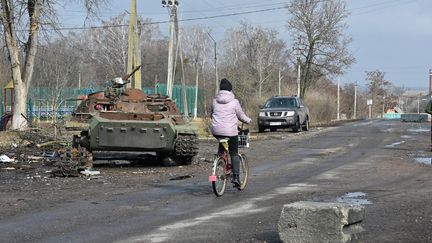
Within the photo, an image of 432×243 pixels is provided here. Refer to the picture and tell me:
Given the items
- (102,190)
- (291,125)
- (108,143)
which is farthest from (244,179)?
(291,125)

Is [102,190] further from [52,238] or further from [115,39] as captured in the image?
[115,39]

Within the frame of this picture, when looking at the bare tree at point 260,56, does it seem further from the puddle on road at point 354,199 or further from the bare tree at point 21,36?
the puddle on road at point 354,199

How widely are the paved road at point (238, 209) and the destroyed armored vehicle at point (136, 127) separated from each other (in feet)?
5.64

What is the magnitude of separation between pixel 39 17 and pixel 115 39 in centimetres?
5482

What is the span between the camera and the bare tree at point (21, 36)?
24.1m

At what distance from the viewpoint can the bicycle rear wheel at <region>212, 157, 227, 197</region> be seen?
31.2ft

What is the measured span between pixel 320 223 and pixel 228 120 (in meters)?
4.00

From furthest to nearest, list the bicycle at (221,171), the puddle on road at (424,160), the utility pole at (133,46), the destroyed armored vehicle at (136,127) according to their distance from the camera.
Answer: the utility pole at (133,46)
the puddle on road at (424,160)
the destroyed armored vehicle at (136,127)
the bicycle at (221,171)

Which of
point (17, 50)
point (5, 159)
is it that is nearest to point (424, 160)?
point (5, 159)

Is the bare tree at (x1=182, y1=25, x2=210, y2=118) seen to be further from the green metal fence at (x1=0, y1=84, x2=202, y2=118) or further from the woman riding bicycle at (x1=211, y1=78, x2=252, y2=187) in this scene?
the woman riding bicycle at (x1=211, y1=78, x2=252, y2=187)

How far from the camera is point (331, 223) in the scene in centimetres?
589

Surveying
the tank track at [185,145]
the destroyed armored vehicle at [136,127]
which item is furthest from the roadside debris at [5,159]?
the tank track at [185,145]

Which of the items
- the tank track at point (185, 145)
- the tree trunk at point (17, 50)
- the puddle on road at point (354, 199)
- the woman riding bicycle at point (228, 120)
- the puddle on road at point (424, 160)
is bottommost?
the puddle on road at point (424, 160)

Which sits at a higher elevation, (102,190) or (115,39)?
(115,39)
